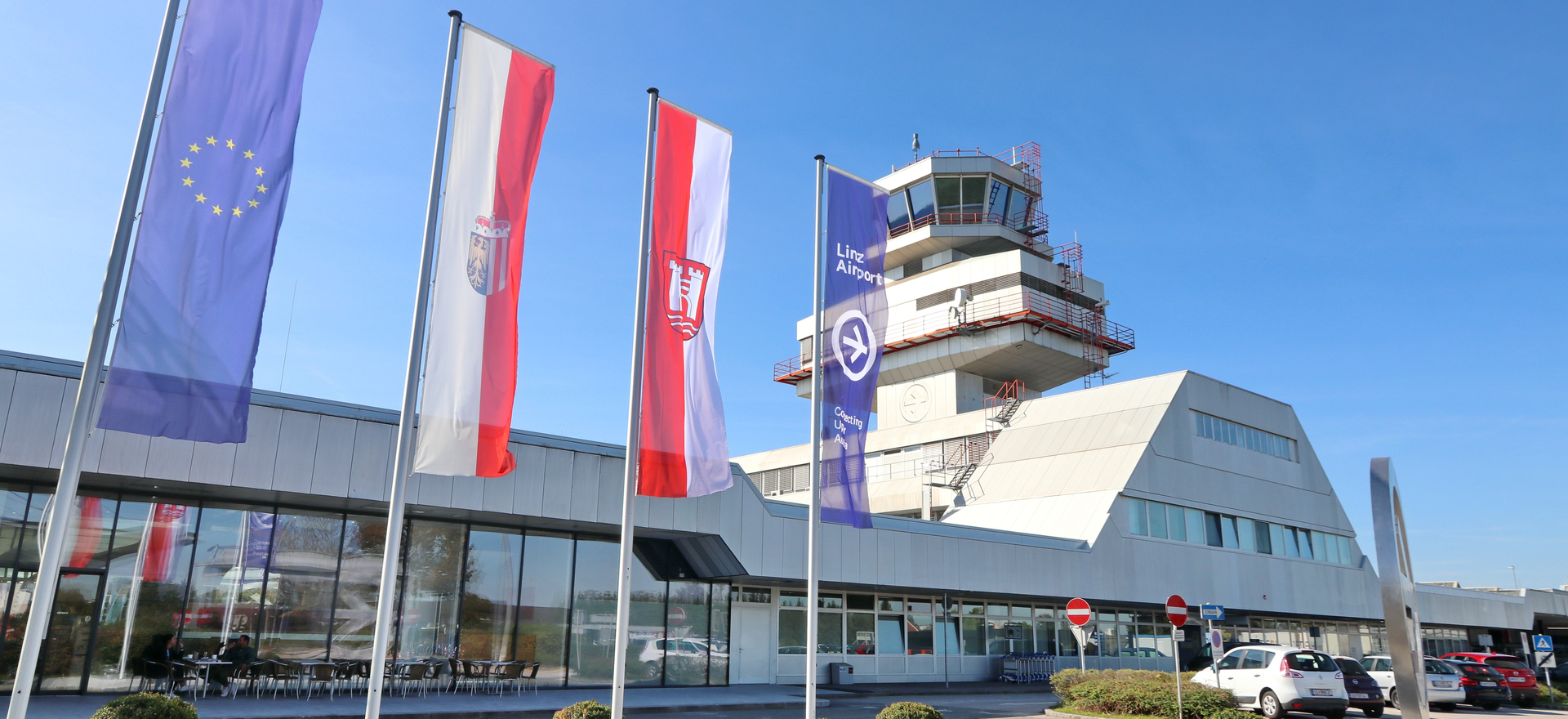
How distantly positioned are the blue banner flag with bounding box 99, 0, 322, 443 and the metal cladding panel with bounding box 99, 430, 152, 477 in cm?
759

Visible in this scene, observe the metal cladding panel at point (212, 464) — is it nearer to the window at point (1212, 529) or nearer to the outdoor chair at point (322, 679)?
the outdoor chair at point (322, 679)

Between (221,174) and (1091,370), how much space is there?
128 feet

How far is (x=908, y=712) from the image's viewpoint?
13.4 meters

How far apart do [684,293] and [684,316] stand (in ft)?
1.07

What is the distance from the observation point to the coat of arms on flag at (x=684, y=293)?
1341 cm

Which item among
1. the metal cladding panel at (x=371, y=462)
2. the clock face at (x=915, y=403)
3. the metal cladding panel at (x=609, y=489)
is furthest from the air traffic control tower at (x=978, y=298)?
the metal cladding panel at (x=371, y=462)

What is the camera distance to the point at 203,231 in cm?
1020

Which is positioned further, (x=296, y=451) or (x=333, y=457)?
(x=333, y=457)

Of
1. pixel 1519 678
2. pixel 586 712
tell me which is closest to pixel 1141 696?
pixel 586 712

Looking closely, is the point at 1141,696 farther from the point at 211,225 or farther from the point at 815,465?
the point at 211,225

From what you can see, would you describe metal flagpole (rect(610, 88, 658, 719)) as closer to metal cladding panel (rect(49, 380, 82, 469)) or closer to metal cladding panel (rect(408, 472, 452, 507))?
metal cladding panel (rect(408, 472, 452, 507))

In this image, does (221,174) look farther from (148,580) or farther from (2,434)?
(148,580)

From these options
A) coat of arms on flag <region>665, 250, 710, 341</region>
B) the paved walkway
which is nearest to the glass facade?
the paved walkway

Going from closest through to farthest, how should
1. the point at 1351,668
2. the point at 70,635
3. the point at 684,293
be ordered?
the point at 684,293, the point at 70,635, the point at 1351,668
